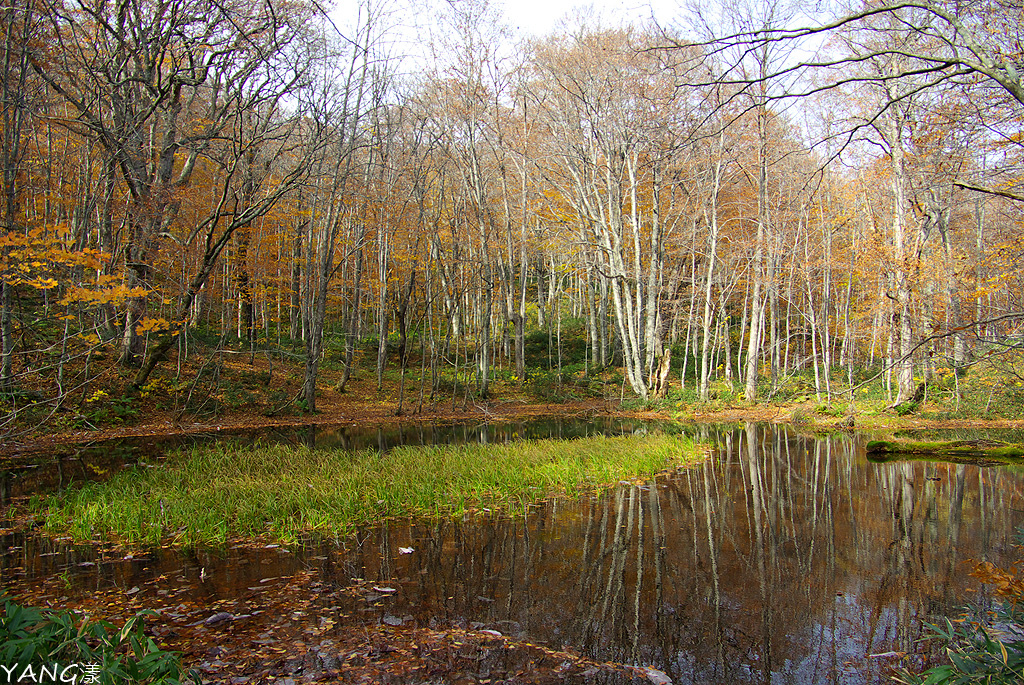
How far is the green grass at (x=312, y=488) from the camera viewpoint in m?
6.80

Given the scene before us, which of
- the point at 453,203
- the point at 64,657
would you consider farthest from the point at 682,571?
the point at 453,203

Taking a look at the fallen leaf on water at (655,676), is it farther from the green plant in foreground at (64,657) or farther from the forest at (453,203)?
the forest at (453,203)

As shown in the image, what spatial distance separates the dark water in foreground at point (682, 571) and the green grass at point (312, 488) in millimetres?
492

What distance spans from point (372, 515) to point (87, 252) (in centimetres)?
783

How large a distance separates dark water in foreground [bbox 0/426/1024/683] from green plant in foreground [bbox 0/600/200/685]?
1.75 metres

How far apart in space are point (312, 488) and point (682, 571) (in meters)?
4.83

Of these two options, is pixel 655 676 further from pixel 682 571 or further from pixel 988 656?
pixel 682 571

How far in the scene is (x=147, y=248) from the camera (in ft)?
56.5

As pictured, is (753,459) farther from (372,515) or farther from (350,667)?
(350,667)

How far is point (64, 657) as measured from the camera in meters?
2.90

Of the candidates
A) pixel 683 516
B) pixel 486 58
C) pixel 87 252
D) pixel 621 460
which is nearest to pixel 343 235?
pixel 486 58

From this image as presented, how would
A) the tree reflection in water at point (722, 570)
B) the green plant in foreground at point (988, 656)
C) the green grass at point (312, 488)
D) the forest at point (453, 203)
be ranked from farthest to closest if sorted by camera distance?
the forest at point (453, 203) → the green grass at point (312, 488) → the tree reflection in water at point (722, 570) → the green plant in foreground at point (988, 656)

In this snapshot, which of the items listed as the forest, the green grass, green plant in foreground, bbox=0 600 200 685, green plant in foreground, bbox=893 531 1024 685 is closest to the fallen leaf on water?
green plant in foreground, bbox=893 531 1024 685

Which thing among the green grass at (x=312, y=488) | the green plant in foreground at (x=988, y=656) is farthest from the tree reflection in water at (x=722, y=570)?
the green grass at (x=312, y=488)
